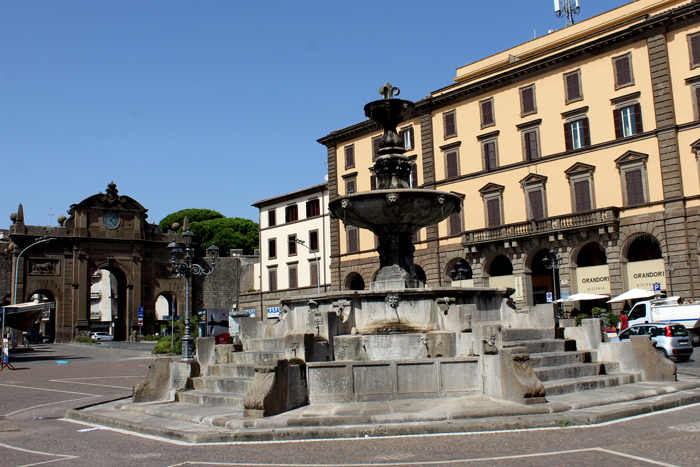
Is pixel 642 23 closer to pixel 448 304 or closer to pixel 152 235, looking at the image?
pixel 448 304

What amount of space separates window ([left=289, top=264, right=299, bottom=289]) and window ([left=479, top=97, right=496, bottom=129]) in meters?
23.5

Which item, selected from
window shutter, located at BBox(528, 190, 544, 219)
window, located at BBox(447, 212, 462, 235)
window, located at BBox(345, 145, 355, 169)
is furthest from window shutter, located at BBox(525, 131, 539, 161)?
window, located at BBox(345, 145, 355, 169)

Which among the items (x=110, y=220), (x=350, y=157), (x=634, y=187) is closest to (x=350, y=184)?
(x=350, y=157)

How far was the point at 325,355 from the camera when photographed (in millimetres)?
10648

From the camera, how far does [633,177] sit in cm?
3528

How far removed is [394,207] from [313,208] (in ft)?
148

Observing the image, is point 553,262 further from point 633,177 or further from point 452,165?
point 452,165

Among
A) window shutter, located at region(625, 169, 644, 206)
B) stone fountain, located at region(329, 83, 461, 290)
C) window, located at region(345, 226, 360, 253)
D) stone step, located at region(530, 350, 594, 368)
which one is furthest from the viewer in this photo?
window, located at region(345, 226, 360, 253)

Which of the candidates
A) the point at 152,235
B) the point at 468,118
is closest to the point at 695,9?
the point at 468,118

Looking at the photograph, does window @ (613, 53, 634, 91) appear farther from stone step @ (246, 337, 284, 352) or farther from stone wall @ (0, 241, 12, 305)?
stone wall @ (0, 241, 12, 305)

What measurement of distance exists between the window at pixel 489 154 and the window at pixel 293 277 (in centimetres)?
2262

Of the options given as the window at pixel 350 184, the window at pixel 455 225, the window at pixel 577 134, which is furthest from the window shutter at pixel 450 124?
the window at pixel 350 184

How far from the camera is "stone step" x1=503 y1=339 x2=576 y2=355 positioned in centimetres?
1141

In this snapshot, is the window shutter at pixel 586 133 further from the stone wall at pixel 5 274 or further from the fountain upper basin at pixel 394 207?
the stone wall at pixel 5 274
